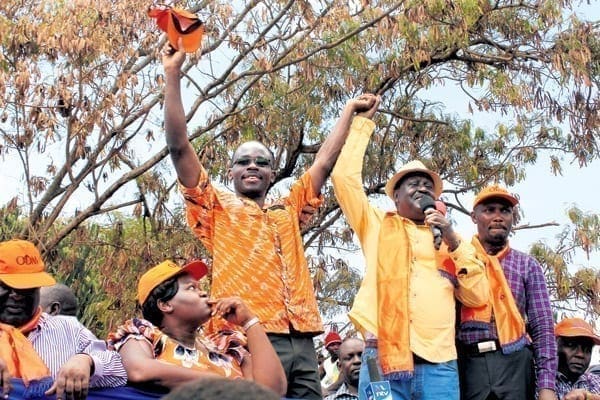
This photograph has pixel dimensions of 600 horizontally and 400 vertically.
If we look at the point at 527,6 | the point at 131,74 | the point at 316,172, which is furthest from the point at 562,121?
the point at 316,172

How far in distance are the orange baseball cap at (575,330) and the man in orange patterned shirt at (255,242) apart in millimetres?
1656

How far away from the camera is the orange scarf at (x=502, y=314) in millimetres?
5082

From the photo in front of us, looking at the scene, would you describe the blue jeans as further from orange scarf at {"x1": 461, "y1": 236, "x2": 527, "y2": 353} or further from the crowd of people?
orange scarf at {"x1": 461, "y1": 236, "x2": 527, "y2": 353}

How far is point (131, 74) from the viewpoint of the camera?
11.3 meters

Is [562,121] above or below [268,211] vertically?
above

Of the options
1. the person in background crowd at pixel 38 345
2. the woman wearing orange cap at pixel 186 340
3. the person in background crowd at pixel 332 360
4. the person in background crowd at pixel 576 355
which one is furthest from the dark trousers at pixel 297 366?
A: the person in background crowd at pixel 332 360

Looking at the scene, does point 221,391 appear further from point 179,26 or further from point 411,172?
point 411,172

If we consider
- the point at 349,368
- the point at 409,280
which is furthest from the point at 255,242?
the point at 349,368

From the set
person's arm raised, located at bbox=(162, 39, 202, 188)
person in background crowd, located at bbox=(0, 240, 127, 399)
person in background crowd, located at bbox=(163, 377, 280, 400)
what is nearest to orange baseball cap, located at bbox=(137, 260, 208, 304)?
person in background crowd, located at bbox=(0, 240, 127, 399)

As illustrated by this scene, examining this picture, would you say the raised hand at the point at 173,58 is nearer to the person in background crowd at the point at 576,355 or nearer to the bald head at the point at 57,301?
the bald head at the point at 57,301

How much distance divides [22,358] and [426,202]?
197 centimetres

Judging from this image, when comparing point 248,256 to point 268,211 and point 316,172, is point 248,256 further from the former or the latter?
point 316,172

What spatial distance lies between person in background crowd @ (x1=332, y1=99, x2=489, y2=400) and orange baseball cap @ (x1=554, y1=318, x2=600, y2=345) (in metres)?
1.19

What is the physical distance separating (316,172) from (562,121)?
27.2 ft
